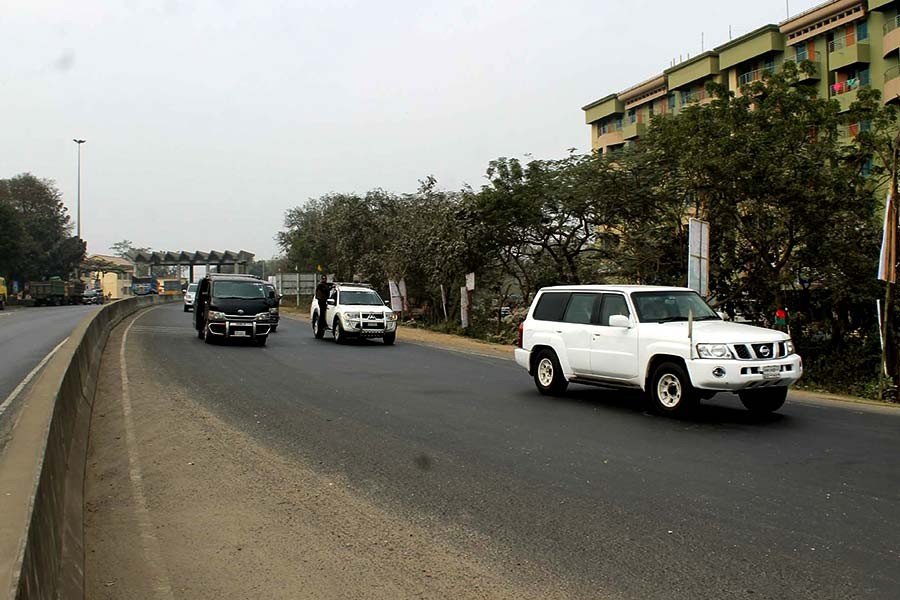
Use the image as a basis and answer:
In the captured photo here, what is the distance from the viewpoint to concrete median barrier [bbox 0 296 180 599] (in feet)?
11.3

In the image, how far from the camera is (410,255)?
34.9m

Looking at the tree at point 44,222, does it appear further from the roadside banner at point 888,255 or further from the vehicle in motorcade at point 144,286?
the roadside banner at point 888,255

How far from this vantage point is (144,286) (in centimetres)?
9388

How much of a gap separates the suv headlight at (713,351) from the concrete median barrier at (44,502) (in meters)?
7.41

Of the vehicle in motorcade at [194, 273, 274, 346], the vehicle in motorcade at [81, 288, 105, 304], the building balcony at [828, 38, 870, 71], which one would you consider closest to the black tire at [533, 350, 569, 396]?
the vehicle in motorcade at [194, 273, 274, 346]

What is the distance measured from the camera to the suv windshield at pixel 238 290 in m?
23.2

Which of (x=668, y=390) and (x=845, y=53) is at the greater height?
(x=845, y=53)

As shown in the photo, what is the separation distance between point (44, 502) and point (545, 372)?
30.5 ft

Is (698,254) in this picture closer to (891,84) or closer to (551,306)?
(551,306)

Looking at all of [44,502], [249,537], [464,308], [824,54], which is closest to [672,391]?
[249,537]

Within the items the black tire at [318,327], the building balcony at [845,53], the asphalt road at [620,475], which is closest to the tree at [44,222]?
the black tire at [318,327]

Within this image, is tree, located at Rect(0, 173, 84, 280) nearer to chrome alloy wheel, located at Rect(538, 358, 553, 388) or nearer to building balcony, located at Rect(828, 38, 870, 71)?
building balcony, located at Rect(828, 38, 870, 71)

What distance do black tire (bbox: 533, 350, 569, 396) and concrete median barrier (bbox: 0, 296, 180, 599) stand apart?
702cm

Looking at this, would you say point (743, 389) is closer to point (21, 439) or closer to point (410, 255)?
point (21, 439)
